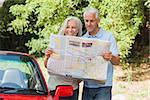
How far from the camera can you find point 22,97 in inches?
182

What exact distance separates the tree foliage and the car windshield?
21.9ft

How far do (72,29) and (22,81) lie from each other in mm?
821

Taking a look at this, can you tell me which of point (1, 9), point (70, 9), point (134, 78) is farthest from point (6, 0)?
point (134, 78)

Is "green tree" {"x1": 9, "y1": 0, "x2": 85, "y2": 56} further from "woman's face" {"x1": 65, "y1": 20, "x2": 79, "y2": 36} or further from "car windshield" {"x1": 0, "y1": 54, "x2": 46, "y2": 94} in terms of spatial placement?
"woman's face" {"x1": 65, "y1": 20, "x2": 79, "y2": 36}

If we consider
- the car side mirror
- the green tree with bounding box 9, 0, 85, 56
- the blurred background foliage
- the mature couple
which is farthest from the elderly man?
the green tree with bounding box 9, 0, 85, 56

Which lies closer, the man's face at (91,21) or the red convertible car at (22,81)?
the red convertible car at (22,81)

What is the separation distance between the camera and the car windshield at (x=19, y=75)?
16.2 feet

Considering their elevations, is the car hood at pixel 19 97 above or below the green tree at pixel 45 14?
below

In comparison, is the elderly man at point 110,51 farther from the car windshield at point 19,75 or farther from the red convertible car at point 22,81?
the car windshield at point 19,75

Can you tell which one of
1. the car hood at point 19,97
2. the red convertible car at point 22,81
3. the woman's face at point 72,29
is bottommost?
the car hood at point 19,97

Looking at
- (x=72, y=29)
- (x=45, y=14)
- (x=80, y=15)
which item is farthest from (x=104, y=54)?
(x=80, y=15)

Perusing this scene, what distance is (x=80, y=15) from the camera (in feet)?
44.0

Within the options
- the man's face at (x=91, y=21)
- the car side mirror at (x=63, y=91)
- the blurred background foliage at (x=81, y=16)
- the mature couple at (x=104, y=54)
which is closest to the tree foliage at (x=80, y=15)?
the blurred background foliage at (x=81, y=16)

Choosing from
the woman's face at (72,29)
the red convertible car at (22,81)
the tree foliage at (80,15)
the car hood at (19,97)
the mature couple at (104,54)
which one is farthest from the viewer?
the tree foliage at (80,15)
